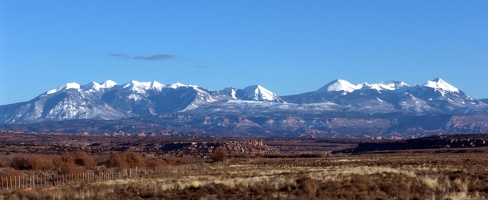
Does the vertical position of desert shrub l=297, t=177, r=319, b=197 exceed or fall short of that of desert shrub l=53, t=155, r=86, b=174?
it falls short

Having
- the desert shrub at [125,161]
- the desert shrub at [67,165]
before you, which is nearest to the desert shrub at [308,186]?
the desert shrub at [67,165]

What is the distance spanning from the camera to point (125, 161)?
68750 millimetres

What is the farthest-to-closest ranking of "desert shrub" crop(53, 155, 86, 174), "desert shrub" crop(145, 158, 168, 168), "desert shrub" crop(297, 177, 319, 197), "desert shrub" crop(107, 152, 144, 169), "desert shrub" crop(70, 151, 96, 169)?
"desert shrub" crop(145, 158, 168, 168), "desert shrub" crop(107, 152, 144, 169), "desert shrub" crop(70, 151, 96, 169), "desert shrub" crop(53, 155, 86, 174), "desert shrub" crop(297, 177, 319, 197)

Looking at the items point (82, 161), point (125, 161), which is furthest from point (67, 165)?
point (125, 161)

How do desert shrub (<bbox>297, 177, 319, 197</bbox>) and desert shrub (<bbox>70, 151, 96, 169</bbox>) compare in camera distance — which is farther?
desert shrub (<bbox>70, 151, 96, 169</bbox>)

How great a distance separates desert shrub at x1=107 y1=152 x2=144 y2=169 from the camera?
67.3 m

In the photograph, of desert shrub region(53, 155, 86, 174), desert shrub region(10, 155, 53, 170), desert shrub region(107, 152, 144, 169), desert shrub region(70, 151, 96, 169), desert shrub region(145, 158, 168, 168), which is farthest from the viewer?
desert shrub region(145, 158, 168, 168)

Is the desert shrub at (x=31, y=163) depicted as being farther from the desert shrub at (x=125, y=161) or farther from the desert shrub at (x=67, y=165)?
the desert shrub at (x=125, y=161)

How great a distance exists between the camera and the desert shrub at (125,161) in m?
67.3

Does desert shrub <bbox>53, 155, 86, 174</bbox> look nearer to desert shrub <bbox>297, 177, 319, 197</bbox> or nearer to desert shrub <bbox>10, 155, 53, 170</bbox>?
desert shrub <bbox>10, 155, 53, 170</bbox>

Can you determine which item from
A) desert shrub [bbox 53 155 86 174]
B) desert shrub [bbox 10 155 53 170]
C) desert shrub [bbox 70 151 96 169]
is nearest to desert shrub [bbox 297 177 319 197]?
desert shrub [bbox 53 155 86 174]

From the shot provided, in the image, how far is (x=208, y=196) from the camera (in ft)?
106

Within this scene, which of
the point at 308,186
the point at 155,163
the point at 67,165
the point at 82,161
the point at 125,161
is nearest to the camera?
the point at 308,186

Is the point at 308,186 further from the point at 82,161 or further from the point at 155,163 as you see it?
the point at 82,161
